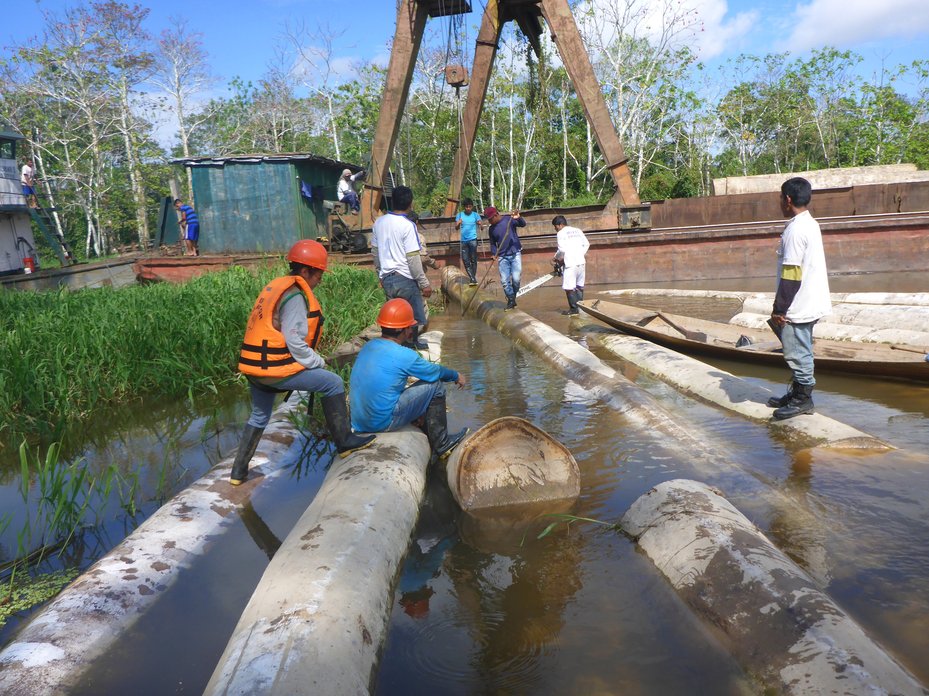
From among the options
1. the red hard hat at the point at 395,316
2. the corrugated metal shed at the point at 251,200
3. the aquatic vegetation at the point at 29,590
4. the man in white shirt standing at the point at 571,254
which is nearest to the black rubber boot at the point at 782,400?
the red hard hat at the point at 395,316

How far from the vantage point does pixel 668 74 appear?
28.6m

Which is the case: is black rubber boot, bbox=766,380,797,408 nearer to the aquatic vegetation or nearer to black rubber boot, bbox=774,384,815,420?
black rubber boot, bbox=774,384,815,420

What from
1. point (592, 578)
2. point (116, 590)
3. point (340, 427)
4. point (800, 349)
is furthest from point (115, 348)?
point (800, 349)

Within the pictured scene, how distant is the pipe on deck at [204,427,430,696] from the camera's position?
2.07 meters

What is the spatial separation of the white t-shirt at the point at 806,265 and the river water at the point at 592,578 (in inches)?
34.2

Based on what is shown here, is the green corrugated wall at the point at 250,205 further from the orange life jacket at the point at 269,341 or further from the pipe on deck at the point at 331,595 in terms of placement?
the pipe on deck at the point at 331,595

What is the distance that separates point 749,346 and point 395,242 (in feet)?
12.6

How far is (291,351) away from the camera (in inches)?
154

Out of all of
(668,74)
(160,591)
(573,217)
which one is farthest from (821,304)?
(668,74)

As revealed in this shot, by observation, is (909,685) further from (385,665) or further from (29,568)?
(29,568)

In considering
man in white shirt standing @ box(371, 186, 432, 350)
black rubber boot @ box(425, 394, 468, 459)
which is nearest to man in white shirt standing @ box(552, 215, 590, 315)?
man in white shirt standing @ box(371, 186, 432, 350)

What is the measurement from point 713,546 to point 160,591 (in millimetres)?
2488

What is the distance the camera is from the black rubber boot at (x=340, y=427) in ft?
13.4

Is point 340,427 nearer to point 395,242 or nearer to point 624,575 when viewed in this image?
point 624,575
